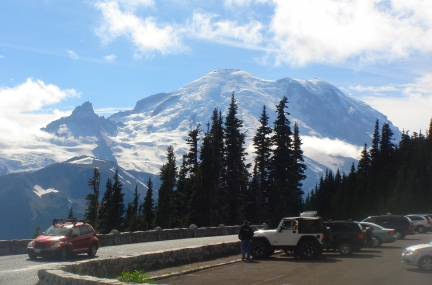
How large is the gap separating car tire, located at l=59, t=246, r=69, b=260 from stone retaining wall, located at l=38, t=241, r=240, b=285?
21.9 feet

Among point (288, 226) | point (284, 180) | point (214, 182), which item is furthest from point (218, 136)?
point (288, 226)

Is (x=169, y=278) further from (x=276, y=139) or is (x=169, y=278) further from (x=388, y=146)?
(x=388, y=146)

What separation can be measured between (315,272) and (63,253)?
1220 cm

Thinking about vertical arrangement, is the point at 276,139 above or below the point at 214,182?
above

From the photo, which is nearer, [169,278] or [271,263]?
[169,278]

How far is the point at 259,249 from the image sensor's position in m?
24.9

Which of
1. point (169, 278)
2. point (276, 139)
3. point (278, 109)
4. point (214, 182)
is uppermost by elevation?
point (278, 109)

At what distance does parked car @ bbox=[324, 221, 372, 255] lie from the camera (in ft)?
88.0

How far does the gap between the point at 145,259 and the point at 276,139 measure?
4891cm

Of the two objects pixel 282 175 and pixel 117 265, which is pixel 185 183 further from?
pixel 117 265

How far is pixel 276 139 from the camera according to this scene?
66.5m

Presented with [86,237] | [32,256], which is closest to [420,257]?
[86,237]

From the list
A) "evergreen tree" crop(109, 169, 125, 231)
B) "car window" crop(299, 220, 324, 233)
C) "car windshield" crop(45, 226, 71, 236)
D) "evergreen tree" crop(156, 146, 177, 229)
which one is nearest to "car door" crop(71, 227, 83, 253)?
"car windshield" crop(45, 226, 71, 236)

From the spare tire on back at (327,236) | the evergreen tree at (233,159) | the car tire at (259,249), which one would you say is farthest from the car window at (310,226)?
the evergreen tree at (233,159)
